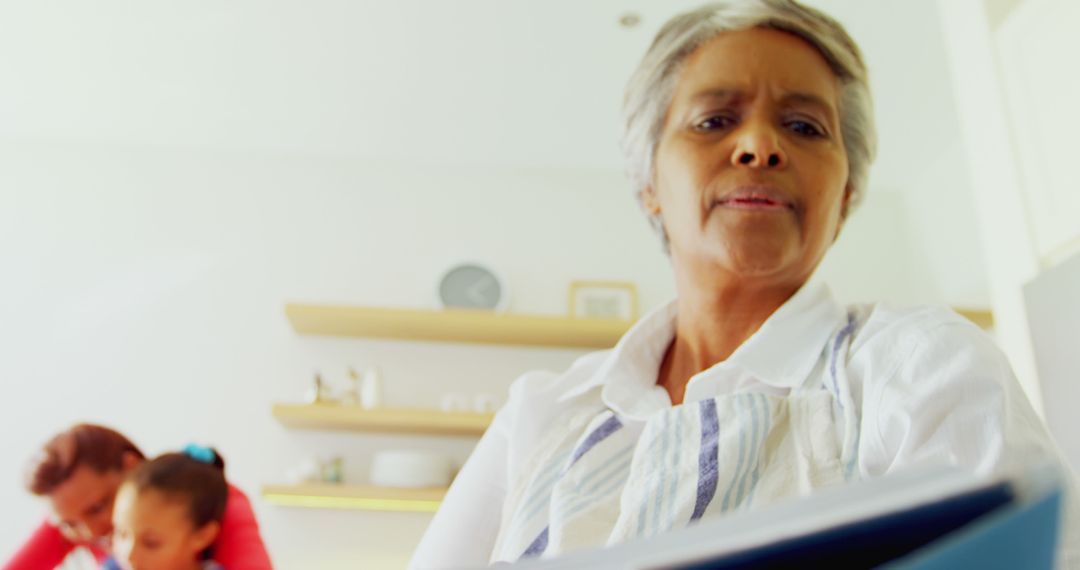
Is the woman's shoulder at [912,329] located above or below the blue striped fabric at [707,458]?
above

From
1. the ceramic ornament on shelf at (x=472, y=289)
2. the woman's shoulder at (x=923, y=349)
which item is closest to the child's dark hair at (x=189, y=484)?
the woman's shoulder at (x=923, y=349)

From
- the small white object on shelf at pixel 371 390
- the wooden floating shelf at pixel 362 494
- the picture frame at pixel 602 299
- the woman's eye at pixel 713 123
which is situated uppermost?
the picture frame at pixel 602 299

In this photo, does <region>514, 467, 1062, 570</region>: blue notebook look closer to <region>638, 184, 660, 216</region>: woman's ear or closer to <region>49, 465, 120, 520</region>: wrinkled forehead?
<region>638, 184, 660, 216</region>: woman's ear

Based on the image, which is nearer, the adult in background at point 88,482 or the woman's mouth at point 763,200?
the woman's mouth at point 763,200

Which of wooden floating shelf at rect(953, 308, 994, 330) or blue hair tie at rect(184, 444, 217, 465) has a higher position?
wooden floating shelf at rect(953, 308, 994, 330)

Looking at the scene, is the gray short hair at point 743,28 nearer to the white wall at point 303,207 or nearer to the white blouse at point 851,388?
the white blouse at point 851,388

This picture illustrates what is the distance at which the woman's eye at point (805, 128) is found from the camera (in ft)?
3.36

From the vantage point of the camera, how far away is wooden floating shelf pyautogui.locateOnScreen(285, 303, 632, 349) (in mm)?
3438

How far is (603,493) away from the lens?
0.83 m

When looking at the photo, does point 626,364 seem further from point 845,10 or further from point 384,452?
point 384,452

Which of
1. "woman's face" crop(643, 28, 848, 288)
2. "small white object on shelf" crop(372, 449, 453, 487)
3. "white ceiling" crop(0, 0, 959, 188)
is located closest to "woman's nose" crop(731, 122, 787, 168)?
"woman's face" crop(643, 28, 848, 288)

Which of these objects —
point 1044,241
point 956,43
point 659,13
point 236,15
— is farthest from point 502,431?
point 236,15

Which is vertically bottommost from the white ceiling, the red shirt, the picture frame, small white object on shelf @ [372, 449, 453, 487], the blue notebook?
the blue notebook

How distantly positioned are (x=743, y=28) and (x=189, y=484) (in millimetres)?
1574
